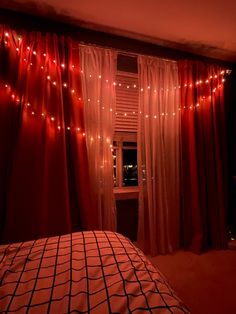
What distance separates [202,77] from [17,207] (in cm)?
257

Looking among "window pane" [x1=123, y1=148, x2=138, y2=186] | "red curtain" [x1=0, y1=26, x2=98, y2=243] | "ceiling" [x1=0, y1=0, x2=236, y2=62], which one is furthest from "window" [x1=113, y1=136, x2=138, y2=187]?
"ceiling" [x1=0, y1=0, x2=236, y2=62]

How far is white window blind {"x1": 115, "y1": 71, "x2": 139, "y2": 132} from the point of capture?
2656 millimetres

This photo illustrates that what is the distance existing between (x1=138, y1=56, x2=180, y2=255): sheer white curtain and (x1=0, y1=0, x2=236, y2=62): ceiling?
0.30 metres

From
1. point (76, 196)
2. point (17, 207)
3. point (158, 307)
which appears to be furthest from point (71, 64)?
point (158, 307)

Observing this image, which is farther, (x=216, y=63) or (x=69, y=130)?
(x=216, y=63)

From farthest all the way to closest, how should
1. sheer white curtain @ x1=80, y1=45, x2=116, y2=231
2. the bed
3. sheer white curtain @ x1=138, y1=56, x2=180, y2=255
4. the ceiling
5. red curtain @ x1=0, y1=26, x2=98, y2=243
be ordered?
sheer white curtain @ x1=138, y1=56, x2=180, y2=255, sheer white curtain @ x1=80, y1=45, x2=116, y2=231, the ceiling, red curtain @ x1=0, y1=26, x2=98, y2=243, the bed

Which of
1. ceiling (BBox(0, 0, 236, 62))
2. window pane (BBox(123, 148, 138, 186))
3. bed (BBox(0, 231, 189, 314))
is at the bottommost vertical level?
bed (BBox(0, 231, 189, 314))

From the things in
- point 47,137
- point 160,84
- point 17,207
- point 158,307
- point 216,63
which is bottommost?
point 158,307

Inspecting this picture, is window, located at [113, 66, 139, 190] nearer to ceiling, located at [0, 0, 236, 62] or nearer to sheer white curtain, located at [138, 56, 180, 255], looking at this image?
sheer white curtain, located at [138, 56, 180, 255]

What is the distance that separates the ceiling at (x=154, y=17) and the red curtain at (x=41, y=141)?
0.96 feet

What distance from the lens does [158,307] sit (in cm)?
68

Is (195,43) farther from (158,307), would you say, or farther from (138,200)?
(158,307)

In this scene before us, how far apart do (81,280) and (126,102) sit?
218cm

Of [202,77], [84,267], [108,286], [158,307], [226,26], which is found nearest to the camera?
[158,307]
